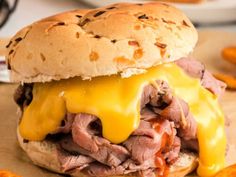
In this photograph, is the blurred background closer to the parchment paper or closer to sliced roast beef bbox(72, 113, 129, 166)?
the parchment paper

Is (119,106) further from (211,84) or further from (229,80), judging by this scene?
(229,80)

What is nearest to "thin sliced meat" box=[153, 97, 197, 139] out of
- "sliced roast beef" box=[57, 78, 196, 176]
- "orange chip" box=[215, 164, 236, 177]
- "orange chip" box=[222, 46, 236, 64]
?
"sliced roast beef" box=[57, 78, 196, 176]

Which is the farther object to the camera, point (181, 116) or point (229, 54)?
point (229, 54)

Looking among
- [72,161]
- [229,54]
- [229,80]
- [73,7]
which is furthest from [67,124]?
[73,7]

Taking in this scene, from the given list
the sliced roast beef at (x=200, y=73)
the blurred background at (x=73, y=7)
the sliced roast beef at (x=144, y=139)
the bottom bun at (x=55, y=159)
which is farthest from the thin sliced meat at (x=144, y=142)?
the blurred background at (x=73, y=7)

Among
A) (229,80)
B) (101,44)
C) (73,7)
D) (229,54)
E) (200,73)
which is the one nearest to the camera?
(101,44)

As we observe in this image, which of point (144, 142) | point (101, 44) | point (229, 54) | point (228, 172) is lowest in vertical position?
point (229, 54)
